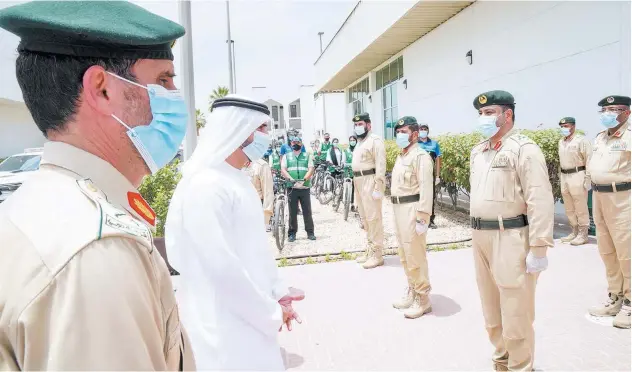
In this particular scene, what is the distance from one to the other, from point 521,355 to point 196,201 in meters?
2.58

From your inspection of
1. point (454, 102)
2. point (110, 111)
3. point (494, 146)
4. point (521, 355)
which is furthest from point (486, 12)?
point (110, 111)

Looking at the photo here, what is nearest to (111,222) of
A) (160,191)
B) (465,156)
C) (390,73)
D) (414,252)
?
(414,252)

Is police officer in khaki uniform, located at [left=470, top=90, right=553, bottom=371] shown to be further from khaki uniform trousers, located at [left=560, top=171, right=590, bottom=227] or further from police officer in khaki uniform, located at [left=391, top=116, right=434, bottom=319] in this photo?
khaki uniform trousers, located at [left=560, top=171, right=590, bottom=227]

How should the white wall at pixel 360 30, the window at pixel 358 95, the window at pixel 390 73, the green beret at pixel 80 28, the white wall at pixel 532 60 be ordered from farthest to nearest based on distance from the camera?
the window at pixel 358 95 → the window at pixel 390 73 → the white wall at pixel 360 30 → the white wall at pixel 532 60 → the green beret at pixel 80 28

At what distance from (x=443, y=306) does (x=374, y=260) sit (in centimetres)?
182

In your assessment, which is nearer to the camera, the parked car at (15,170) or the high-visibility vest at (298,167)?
the high-visibility vest at (298,167)

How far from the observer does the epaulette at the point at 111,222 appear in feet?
2.46

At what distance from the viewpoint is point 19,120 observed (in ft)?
83.4

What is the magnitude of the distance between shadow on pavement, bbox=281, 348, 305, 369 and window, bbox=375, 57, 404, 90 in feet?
50.8

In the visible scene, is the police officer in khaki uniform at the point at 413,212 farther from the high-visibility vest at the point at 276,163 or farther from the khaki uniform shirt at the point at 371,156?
the high-visibility vest at the point at 276,163

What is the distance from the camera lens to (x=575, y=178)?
7582mm

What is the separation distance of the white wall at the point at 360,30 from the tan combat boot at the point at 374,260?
7785 mm

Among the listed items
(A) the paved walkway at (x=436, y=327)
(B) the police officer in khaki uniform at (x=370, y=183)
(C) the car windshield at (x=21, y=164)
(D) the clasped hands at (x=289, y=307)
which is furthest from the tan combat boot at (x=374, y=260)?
(C) the car windshield at (x=21, y=164)

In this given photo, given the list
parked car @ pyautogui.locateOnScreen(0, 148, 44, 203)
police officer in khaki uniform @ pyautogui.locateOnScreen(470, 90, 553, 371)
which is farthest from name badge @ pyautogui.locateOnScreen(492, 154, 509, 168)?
parked car @ pyautogui.locateOnScreen(0, 148, 44, 203)
